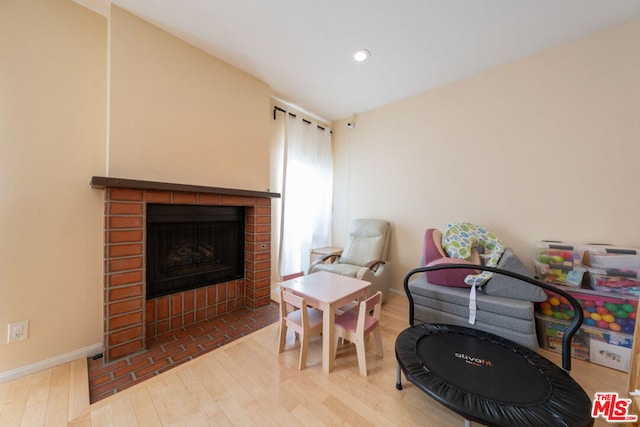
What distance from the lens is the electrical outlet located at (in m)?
1.54

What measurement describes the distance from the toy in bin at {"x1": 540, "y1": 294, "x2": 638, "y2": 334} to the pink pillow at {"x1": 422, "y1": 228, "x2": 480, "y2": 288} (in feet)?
2.38

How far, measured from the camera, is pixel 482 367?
4.33 feet

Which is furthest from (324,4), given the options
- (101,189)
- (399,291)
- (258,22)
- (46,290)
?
(399,291)

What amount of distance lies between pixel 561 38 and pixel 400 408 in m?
3.49

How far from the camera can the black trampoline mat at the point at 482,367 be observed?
1135 millimetres

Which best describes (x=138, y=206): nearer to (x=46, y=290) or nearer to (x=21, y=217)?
(x=21, y=217)

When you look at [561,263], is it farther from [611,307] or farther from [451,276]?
[451,276]

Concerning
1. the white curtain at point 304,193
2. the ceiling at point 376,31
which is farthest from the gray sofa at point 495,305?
the ceiling at point 376,31

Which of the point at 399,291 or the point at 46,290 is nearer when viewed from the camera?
the point at 46,290

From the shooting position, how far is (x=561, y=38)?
6.89 feet

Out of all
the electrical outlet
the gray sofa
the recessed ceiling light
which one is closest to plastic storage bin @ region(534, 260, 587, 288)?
the gray sofa

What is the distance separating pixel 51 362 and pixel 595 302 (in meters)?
4.29

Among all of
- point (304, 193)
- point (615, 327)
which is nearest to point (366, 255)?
point (304, 193)

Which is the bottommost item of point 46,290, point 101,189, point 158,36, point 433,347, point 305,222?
point 433,347
